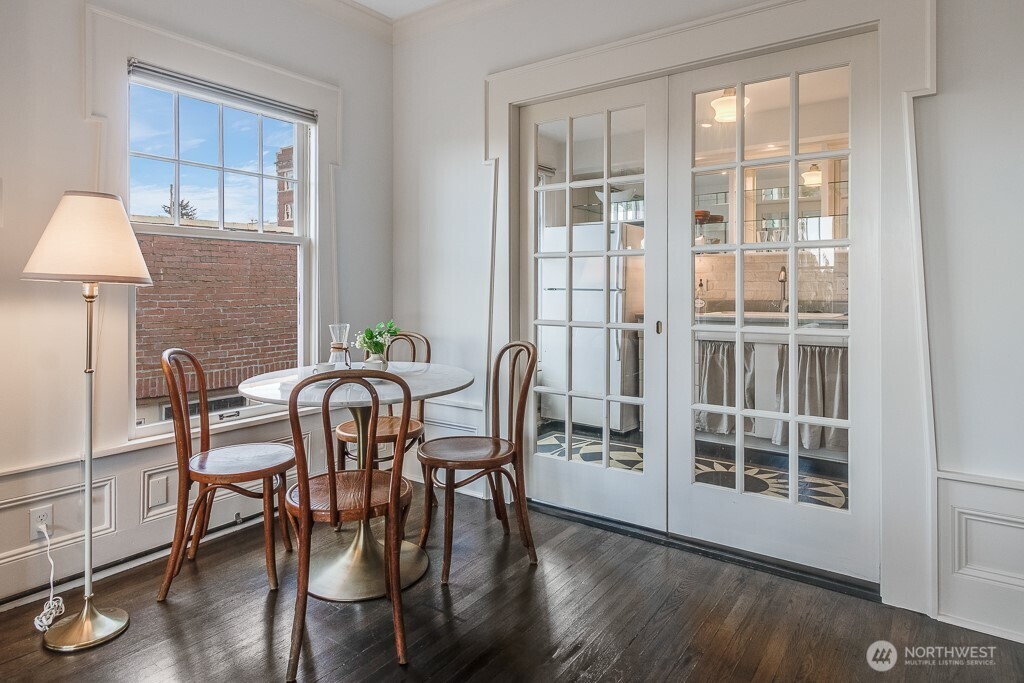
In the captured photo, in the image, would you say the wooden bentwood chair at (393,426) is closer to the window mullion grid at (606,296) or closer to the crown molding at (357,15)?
the window mullion grid at (606,296)

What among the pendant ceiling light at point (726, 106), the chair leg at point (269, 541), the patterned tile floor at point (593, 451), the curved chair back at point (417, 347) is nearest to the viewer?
the chair leg at point (269, 541)

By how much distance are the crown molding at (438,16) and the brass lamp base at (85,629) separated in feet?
10.8

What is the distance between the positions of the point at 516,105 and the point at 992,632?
3.09m

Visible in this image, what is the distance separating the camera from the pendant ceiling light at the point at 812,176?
2.52m

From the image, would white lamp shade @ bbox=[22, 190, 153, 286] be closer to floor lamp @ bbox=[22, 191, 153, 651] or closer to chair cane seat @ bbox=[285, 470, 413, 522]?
floor lamp @ bbox=[22, 191, 153, 651]

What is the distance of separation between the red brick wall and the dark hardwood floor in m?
0.93

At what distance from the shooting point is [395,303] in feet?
12.8

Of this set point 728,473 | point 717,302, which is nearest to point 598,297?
point 717,302

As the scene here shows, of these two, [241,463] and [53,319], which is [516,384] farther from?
[53,319]

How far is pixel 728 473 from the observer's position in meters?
2.78

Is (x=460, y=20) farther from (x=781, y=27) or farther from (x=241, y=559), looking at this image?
(x=241, y=559)

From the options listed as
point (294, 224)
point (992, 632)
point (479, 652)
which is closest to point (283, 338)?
point (294, 224)

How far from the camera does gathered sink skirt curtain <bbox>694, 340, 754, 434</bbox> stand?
8.86ft

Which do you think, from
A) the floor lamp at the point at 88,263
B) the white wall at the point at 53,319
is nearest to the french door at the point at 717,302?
the white wall at the point at 53,319
